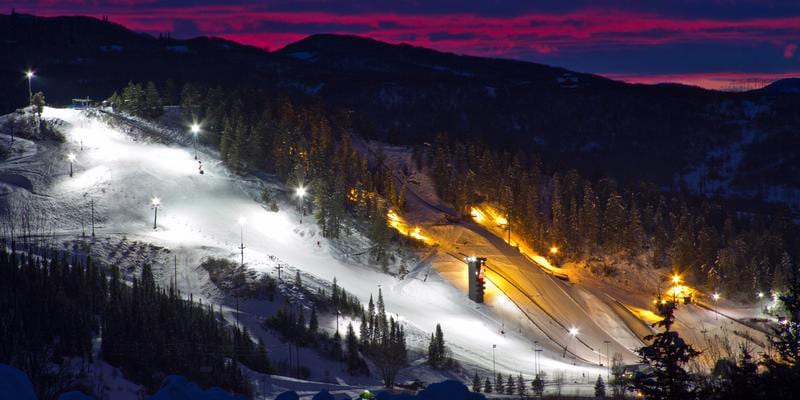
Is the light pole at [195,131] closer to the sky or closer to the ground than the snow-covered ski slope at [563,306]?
closer to the sky

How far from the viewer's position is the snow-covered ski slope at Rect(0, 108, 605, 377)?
2837 inches

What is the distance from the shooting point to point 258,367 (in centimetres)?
5159

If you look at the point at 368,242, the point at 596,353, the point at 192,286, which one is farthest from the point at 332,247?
the point at 596,353

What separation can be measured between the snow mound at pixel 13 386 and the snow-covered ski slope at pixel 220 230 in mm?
53477

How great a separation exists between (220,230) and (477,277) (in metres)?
29.7

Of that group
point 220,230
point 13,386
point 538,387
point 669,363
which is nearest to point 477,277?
point 538,387

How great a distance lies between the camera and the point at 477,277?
81562 millimetres

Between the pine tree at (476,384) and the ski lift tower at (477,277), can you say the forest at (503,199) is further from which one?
the pine tree at (476,384)

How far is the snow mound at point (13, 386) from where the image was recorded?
499 inches

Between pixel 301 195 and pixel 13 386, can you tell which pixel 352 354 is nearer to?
pixel 301 195

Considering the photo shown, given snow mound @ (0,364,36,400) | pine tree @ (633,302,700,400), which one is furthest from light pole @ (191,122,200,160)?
snow mound @ (0,364,36,400)

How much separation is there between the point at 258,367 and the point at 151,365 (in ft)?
27.3

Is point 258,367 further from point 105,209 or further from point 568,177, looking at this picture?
point 568,177

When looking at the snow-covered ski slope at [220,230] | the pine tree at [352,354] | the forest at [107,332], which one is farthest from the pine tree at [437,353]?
the forest at [107,332]
